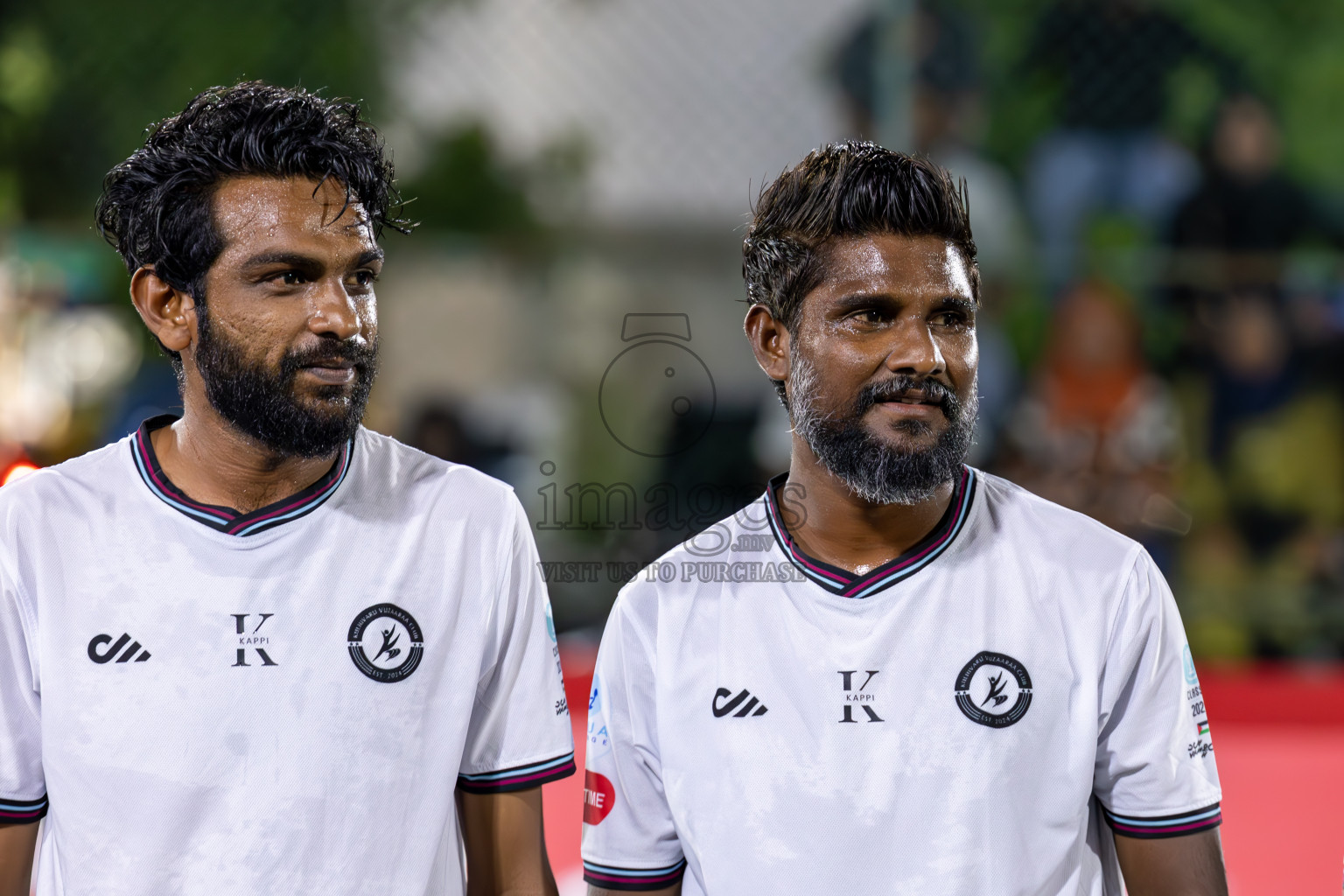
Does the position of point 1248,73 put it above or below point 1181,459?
above

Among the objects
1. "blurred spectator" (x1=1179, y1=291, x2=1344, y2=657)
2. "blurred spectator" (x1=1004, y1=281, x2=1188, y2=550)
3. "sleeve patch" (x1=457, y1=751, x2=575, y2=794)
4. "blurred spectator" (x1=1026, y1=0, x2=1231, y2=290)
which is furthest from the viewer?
"blurred spectator" (x1=1026, y1=0, x2=1231, y2=290)

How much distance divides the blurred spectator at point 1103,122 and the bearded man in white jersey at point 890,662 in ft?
15.8

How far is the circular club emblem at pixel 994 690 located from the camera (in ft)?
6.56

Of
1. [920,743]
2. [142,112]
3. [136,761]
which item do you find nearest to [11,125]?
[142,112]

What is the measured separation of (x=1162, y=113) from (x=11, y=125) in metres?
5.82

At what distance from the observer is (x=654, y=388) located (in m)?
6.62

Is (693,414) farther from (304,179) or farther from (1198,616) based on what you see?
(304,179)

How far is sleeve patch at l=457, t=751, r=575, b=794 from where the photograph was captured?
2.16 meters

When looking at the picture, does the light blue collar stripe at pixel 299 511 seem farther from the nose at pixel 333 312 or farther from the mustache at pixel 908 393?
the mustache at pixel 908 393

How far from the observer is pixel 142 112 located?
6.94 meters

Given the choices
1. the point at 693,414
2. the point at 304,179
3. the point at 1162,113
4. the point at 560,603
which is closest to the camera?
the point at 304,179

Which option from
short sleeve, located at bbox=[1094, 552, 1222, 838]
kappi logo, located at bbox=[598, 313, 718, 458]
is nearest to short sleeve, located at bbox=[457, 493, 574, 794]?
short sleeve, located at bbox=[1094, 552, 1222, 838]

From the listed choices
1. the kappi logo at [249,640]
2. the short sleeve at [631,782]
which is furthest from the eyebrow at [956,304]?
the kappi logo at [249,640]

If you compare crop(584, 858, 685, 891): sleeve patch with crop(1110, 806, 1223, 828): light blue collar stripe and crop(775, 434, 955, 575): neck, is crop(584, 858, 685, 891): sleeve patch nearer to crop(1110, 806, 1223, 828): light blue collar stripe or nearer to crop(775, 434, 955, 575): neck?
crop(775, 434, 955, 575): neck
